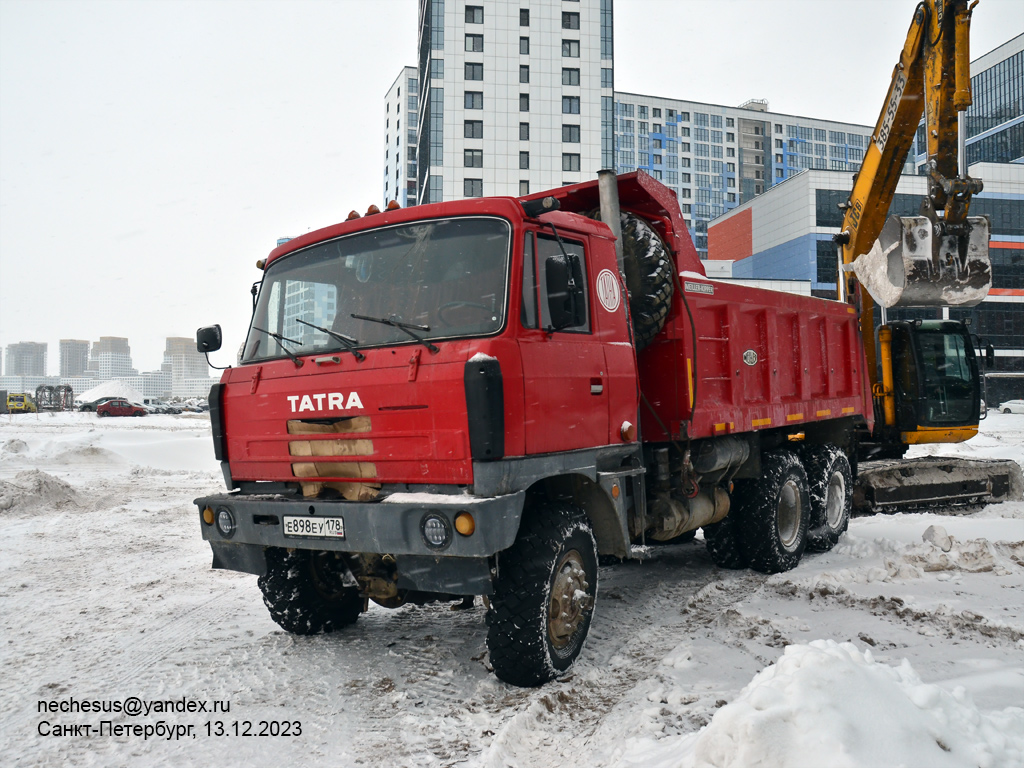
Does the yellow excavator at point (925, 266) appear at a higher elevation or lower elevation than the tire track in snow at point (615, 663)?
higher

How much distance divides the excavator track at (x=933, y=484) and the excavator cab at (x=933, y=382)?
519mm

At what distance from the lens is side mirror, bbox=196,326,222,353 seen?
541 cm

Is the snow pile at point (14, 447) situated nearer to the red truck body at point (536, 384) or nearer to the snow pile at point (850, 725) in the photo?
the red truck body at point (536, 384)

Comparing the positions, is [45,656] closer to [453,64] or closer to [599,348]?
[599,348]

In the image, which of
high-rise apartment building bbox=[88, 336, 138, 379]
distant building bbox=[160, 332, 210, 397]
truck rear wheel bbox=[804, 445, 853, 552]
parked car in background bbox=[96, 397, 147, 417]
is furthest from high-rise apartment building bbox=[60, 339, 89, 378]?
truck rear wheel bbox=[804, 445, 853, 552]

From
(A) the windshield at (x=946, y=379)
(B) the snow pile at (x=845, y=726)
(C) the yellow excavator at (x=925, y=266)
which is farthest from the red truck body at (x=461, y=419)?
(A) the windshield at (x=946, y=379)

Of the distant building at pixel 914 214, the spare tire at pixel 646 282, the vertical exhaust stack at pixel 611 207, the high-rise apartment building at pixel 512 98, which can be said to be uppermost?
the high-rise apartment building at pixel 512 98

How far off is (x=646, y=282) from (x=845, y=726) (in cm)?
359

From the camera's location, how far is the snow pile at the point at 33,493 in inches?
445

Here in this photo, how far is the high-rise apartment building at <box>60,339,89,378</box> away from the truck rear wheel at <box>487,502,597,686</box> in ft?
623

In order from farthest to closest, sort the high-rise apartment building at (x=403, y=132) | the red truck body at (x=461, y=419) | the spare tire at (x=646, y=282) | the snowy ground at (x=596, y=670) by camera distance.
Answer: the high-rise apartment building at (x=403, y=132)
the spare tire at (x=646, y=282)
the red truck body at (x=461, y=419)
the snowy ground at (x=596, y=670)

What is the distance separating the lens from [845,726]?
2.73 meters

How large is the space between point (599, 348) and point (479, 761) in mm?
2515

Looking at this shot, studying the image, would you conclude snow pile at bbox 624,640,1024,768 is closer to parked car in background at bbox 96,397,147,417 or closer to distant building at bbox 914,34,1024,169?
parked car in background at bbox 96,397,147,417
